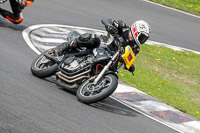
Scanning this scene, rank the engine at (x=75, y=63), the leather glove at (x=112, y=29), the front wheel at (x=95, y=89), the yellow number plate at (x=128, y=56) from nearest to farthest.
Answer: the front wheel at (x=95, y=89)
the yellow number plate at (x=128, y=56)
the leather glove at (x=112, y=29)
the engine at (x=75, y=63)

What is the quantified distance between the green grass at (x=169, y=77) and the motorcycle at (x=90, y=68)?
2390 mm

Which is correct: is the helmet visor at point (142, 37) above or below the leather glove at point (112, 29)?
below

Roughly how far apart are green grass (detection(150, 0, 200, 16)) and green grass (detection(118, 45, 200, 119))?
5791 millimetres

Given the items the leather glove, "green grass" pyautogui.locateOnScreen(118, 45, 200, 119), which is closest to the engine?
the leather glove

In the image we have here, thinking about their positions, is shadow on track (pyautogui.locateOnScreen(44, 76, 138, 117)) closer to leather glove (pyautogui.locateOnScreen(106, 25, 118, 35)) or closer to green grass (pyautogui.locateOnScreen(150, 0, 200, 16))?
leather glove (pyautogui.locateOnScreen(106, 25, 118, 35))

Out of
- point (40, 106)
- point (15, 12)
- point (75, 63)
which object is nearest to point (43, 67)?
point (75, 63)

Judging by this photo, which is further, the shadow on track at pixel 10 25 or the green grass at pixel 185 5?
the green grass at pixel 185 5

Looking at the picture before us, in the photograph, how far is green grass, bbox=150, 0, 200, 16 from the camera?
18.6m

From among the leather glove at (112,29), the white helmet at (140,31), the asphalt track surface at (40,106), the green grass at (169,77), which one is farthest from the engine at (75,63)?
the green grass at (169,77)

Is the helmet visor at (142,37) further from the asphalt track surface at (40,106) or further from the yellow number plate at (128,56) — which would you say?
the asphalt track surface at (40,106)

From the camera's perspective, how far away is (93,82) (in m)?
6.71

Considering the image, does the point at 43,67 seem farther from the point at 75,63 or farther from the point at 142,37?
the point at 142,37

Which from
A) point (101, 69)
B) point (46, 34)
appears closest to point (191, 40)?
point (46, 34)

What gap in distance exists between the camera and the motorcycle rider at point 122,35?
688 centimetres
